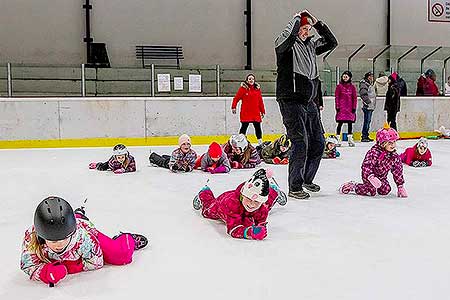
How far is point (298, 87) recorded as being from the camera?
4.67 m

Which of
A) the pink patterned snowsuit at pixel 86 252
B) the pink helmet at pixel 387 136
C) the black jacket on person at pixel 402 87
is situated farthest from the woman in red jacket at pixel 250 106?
the pink patterned snowsuit at pixel 86 252

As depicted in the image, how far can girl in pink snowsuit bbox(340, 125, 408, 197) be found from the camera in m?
4.77

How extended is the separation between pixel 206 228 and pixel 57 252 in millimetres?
1334

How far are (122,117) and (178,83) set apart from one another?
4.48ft

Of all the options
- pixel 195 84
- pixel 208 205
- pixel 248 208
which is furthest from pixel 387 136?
pixel 195 84

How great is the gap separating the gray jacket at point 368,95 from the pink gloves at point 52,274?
1019cm

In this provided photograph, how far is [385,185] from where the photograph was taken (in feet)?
16.4

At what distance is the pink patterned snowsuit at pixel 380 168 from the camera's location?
4816mm

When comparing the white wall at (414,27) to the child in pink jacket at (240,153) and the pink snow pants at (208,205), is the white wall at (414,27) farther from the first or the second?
the pink snow pants at (208,205)

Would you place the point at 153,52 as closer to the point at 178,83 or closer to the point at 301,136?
the point at 178,83

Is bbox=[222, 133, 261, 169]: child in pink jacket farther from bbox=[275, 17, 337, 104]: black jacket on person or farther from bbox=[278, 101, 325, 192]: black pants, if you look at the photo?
bbox=[275, 17, 337, 104]: black jacket on person

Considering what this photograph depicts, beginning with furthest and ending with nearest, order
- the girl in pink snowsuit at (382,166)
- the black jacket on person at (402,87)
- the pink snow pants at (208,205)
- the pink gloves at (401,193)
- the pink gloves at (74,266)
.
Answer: the black jacket on person at (402,87) < the pink gloves at (401,193) < the girl in pink snowsuit at (382,166) < the pink snow pants at (208,205) < the pink gloves at (74,266)

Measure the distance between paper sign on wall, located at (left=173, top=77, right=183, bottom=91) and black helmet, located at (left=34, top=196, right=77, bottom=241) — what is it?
30.1 ft

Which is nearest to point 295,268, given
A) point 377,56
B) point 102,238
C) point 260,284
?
point 260,284
